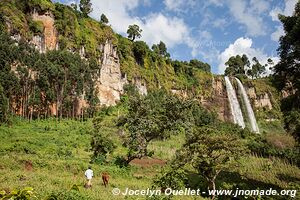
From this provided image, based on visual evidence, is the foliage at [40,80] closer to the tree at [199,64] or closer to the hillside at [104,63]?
the hillside at [104,63]

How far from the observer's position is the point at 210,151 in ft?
55.1

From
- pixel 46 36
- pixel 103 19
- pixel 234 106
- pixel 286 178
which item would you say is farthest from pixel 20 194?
pixel 234 106

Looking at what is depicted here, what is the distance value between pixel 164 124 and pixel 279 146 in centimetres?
2210

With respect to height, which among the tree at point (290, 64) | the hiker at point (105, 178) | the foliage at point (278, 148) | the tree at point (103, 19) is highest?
the tree at point (103, 19)

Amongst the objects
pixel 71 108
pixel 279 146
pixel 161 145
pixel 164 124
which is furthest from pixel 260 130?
pixel 164 124

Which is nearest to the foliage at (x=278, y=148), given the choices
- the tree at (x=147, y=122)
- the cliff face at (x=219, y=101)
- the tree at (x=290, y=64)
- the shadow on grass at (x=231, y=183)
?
the shadow on grass at (x=231, y=183)

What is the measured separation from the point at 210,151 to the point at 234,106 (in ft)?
177

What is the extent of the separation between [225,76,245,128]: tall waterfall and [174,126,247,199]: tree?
51377 mm

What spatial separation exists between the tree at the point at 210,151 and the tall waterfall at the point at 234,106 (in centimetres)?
5138

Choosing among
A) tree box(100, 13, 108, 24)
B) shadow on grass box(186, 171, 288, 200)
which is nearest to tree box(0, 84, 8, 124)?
shadow on grass box(186, 171, 288, 200)

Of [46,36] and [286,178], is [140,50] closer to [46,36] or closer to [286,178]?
[46,36]

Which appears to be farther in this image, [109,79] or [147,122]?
[109,79]

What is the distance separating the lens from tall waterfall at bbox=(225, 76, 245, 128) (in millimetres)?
66938

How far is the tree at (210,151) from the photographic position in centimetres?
1642
